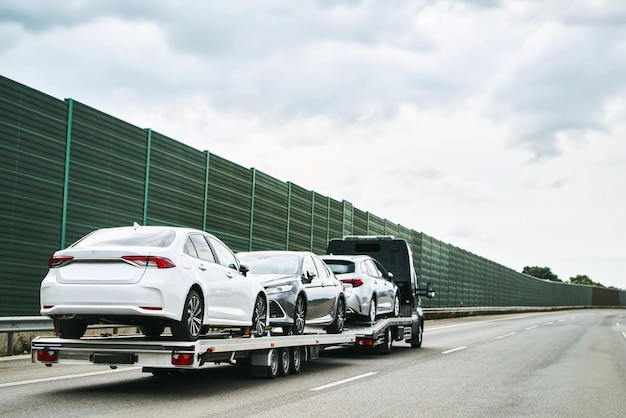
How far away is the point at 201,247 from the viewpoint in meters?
10.7

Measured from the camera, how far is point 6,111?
15.1 meters

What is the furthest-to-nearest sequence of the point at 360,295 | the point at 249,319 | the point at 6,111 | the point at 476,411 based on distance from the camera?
the point at 360,295 < the point at 6,111 < the point at 249,319 < the point at 476,411

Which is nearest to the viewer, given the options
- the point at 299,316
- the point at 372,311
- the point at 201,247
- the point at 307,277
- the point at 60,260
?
the point at 60,260

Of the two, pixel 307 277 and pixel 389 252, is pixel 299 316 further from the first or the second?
pixel 389 252

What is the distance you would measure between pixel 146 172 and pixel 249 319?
8.70m

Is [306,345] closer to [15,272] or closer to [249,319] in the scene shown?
[249,319]

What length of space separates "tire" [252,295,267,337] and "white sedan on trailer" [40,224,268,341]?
5.09 feet

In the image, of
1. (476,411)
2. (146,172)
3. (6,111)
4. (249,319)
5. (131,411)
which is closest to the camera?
(131,411)

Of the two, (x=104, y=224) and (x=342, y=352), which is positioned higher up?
(x=104, y=224)

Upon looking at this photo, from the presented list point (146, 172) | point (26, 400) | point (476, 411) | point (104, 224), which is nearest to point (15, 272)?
point (104, 224)


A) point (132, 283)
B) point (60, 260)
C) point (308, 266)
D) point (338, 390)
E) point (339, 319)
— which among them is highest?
point (308, 266)

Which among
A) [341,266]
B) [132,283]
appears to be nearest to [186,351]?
[132,283]

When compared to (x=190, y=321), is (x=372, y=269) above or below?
above

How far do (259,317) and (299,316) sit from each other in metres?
1.33
